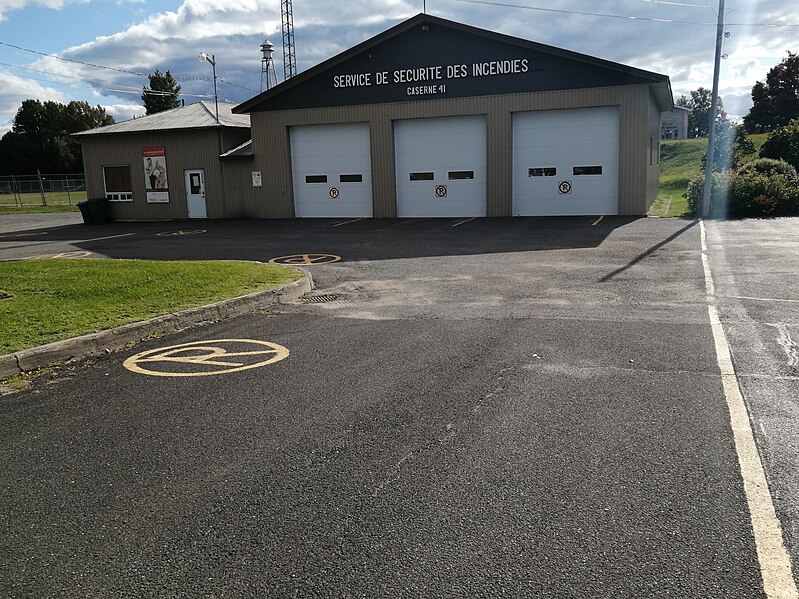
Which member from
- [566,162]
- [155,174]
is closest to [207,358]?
[566,162]

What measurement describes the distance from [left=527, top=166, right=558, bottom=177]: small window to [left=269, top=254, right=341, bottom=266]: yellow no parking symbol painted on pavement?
11.8 meters

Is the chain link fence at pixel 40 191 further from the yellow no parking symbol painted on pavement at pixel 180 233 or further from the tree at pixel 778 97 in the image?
the tree at pixel 778 97

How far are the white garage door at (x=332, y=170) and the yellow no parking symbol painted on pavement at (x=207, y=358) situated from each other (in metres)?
20.9

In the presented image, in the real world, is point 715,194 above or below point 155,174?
below

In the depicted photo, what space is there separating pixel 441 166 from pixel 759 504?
79.6ft

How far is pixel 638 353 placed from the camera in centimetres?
714

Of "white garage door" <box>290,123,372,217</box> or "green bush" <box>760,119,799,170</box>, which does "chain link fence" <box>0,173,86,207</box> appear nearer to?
"white garage door" <box>290,123,372,217</box>

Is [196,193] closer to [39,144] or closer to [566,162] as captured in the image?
[566,162]

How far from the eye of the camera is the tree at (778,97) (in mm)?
72500

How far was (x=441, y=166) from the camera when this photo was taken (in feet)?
89.7

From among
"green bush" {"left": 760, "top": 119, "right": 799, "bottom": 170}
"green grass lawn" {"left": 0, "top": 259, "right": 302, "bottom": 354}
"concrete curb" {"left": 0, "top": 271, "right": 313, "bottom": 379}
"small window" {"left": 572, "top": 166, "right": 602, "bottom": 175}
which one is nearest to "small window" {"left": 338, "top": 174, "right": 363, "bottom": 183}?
"small window" {"left": 572, "top": 166, "right": 602, "bottom": 175}

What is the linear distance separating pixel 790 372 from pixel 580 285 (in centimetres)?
518

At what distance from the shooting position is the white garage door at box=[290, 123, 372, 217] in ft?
93.6

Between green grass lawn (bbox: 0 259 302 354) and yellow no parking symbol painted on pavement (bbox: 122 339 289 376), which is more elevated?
green grass lawn (bbox: 0 259 302 354)
